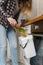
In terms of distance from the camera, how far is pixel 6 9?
186 centimetres

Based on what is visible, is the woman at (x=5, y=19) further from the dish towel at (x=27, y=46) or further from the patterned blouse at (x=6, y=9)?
the dish towel at (x=27, y=46)

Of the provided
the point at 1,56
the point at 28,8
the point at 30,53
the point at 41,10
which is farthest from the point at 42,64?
the point at 41,10

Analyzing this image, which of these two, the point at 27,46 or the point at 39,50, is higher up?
the point at 27,46

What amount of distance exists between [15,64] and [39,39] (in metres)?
0.44

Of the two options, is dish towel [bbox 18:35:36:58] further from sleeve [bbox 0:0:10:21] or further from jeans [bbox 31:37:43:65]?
sleeve [bbox 0:0:10:21]

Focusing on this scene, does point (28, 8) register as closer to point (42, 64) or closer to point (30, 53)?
point (30, 53)

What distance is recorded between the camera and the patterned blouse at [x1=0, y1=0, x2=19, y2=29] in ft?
5.90

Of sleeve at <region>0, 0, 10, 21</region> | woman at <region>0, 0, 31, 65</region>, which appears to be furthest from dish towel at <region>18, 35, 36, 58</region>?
sleeve at <region>0, 0, 10, 21</region>

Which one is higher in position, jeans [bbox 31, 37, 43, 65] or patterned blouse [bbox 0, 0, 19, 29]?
patterned blouse [bbox 0, 0, 19, 29]

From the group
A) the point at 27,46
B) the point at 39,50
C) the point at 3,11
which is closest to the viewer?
the point at 3,11

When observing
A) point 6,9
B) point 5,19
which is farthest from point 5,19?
point 6,9

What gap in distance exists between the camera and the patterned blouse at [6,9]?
5.90 feet

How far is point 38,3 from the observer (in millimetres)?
2688

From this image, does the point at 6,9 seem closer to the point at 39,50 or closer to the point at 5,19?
the point at 5,19
